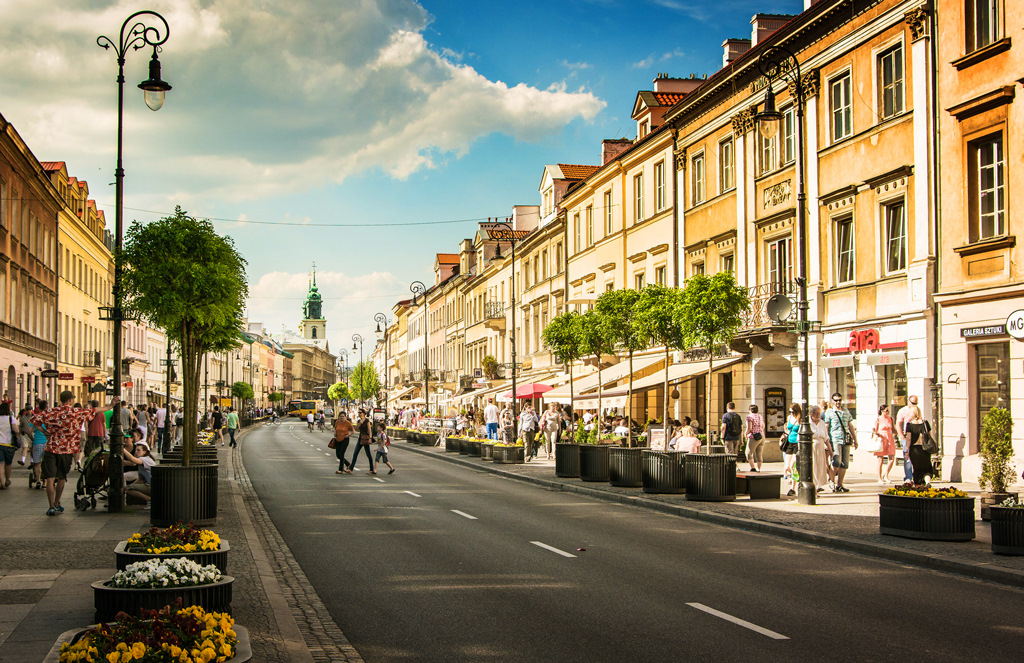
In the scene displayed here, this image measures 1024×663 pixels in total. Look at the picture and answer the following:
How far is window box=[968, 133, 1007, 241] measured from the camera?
19.8m

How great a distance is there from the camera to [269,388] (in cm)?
18738

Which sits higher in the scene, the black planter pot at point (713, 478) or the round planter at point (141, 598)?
the round planter at point (141, 598)

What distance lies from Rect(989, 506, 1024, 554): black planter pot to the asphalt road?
1.08 m

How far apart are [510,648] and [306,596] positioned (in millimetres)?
2873

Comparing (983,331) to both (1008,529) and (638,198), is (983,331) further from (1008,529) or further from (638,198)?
(638,198)

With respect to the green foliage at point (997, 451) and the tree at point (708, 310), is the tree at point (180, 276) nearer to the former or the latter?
the green foliage at point (997, 451)

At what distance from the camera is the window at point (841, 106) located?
82.9 feet

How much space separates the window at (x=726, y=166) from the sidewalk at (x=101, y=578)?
2023 cm

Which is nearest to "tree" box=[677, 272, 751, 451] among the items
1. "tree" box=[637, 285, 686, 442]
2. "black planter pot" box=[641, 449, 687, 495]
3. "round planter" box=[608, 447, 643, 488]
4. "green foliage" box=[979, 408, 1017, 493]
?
"tree" box=[637, 285, 686, 442]

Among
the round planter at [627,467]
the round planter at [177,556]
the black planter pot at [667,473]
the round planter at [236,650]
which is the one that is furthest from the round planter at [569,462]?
the round planter at [236,650]

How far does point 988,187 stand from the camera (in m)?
20.2

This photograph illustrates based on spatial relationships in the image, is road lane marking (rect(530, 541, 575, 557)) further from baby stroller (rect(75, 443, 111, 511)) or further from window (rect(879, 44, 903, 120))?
window (rect(879, 44, 903, 120))

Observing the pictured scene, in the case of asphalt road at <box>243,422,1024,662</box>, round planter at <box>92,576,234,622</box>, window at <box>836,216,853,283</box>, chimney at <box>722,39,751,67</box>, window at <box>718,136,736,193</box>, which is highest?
chimney at <box>722,39,751,67</box>

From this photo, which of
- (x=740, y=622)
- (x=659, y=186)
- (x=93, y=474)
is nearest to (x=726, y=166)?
(x=659, y=186)
